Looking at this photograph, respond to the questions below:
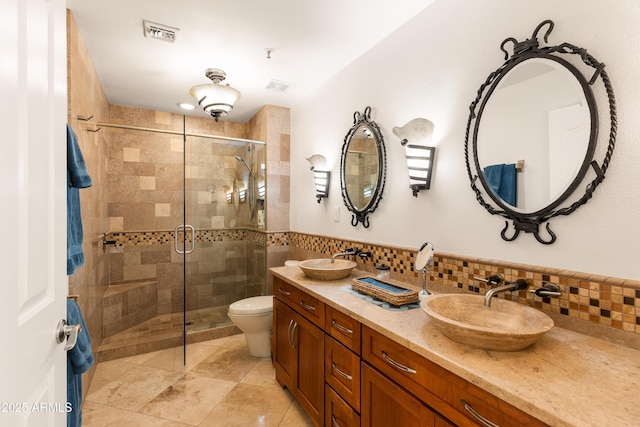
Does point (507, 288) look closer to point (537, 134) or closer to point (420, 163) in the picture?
point (537, 134)

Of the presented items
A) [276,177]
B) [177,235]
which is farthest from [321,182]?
[177,235]

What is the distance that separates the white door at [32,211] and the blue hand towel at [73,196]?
31 cm

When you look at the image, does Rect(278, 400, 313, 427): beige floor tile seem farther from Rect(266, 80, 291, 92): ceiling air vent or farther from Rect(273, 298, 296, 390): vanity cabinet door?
Rect(266, 80, 291, 92): ceiling air vent

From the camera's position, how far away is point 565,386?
2.71 ft

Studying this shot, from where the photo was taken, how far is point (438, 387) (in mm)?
1016

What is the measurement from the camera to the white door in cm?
66

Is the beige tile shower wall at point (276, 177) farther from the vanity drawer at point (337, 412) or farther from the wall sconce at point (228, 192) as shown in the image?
the vanity drawer at point (337, 412)

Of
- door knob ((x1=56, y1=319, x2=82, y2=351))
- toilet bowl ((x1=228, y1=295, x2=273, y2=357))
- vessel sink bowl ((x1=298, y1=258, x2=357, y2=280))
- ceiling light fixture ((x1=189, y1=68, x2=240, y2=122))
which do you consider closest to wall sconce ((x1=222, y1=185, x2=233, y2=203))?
ceiling light fixture ((x1=189, y1=68, x2=240, y2=122))

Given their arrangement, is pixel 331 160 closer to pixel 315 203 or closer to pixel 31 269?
pixel 315 203

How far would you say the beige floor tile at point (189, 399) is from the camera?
2.02m

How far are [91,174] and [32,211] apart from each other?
6.14 feet

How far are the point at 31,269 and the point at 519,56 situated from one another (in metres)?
1.90

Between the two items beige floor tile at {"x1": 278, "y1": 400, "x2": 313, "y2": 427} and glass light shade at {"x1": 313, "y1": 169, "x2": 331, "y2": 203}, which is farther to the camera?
glass light shade at {"x1": 313, "y1": 169, "x2": 331, "y2": 203}

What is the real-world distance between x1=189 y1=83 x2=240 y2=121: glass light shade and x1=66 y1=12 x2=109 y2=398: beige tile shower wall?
0.71 metres
